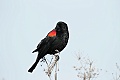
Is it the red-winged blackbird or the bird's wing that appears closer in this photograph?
the bird's wing

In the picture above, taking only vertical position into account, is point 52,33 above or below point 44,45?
above

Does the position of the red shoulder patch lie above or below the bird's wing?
above

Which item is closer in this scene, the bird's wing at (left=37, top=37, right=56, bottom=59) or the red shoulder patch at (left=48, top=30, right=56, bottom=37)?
the bird's wing at (left=37, top=37, right=56, bottom=59)

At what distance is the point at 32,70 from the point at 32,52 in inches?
25.3

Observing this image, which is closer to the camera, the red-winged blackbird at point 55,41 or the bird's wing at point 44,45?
the bird's wing at point 44,45

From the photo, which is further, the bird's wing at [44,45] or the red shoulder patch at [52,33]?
the red shoulder patch at [52,33]

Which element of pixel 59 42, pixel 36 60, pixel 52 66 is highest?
pixel 59 42

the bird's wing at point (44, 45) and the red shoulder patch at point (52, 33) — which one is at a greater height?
the red shoulder patch at point (52, 33)

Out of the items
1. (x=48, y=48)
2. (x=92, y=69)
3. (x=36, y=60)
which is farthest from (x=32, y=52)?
(x=92, y=69)

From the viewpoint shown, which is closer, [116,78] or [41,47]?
[41,47]

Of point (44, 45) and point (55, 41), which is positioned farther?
point (55, 41)

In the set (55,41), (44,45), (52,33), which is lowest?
(44,45)

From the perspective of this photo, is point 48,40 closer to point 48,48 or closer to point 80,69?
point 48,48

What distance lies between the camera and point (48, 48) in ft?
20.5
